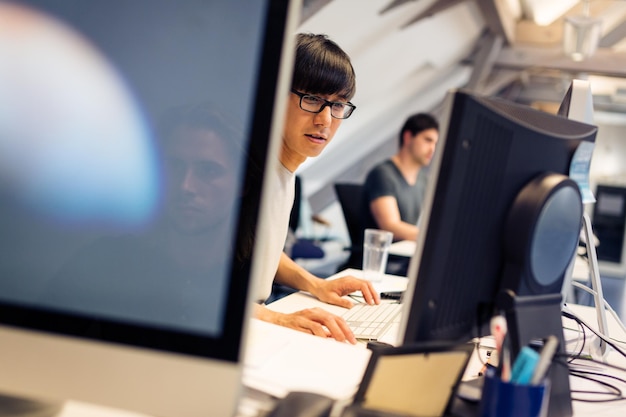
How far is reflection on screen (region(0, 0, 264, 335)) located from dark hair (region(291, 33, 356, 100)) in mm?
998

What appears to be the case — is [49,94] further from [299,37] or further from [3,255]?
[299,37]

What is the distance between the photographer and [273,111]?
2.33 feet

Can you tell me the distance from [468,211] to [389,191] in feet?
9.39

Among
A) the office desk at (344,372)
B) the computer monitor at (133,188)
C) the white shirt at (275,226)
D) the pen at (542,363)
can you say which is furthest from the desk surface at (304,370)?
the white shirt at (275,226)

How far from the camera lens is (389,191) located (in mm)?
3756

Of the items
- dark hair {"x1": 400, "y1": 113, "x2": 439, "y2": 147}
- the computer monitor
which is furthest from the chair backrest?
the computer monitor

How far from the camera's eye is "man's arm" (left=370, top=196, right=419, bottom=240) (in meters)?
3.59

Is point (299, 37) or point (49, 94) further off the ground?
point (299, 37)

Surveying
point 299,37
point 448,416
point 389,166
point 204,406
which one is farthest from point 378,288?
point 389,166

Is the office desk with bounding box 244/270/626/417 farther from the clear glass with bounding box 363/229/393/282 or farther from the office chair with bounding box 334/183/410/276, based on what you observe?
the office chair with bounding box 334/183/410/276

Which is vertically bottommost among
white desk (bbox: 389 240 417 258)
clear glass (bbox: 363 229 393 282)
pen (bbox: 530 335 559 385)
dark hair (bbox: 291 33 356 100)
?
pen (bbox: 530 335 559 385)

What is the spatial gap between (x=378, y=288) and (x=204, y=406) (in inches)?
48.9

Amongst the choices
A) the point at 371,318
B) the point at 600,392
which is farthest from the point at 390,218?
the point at 600,392

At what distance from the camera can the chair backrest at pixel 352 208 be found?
379 centimetres
